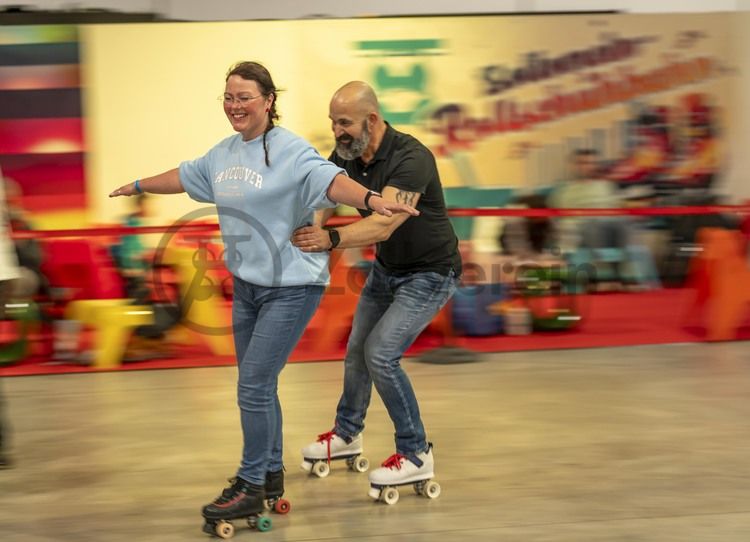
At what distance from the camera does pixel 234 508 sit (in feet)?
13.6

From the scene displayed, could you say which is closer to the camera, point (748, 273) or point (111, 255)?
point (748, 273)

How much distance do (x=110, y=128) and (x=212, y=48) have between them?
126cm

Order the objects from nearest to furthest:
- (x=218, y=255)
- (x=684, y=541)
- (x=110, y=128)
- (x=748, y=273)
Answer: (x=684, y=541) → (x=748, y=273) → (x=218, y=255) → (x=110, y=128)

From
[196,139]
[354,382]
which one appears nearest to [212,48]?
[196,139]

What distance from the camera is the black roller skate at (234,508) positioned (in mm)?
4137

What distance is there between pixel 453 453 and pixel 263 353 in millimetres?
1516

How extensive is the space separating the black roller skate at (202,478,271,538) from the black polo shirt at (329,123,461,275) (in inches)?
43.4

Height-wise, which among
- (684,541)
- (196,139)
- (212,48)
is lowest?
(684,541)

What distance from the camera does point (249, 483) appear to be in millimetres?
4188

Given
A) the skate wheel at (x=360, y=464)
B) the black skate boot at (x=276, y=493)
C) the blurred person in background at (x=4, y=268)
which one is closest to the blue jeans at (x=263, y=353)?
the black skate boot at (x=276, y=493)

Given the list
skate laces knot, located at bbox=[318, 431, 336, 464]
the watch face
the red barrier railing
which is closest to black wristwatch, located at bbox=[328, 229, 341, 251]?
the watch face

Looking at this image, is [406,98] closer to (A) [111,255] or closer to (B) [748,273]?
(A) [111,255]

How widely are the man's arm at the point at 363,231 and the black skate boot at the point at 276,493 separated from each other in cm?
98

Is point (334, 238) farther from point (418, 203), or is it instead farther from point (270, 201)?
point (418, 203)
